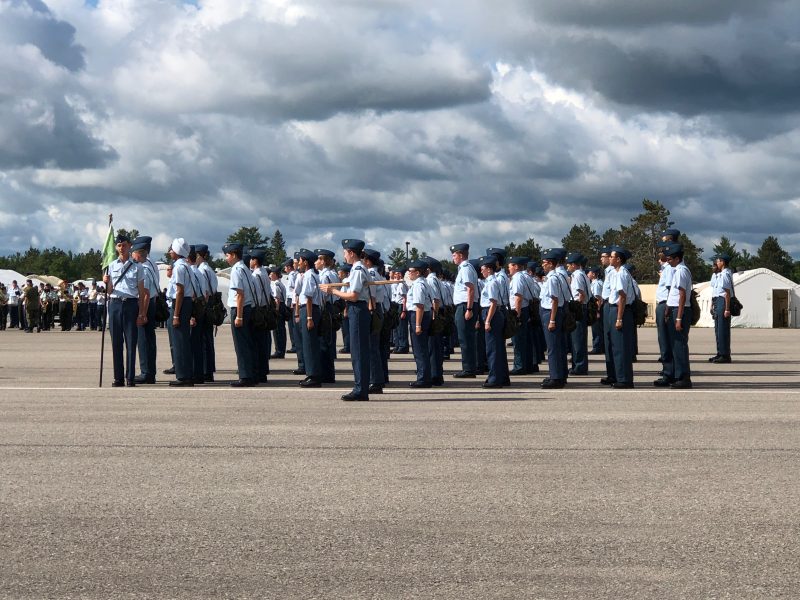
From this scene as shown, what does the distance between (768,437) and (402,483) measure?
4202 millimetres

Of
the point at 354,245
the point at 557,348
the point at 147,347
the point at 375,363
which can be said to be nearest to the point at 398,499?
the point at 354,245

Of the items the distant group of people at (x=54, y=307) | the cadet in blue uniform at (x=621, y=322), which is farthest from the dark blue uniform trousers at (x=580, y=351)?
the distant group of people at (x=54, y=307)

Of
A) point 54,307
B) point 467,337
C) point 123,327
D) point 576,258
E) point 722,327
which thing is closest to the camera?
point 123,327

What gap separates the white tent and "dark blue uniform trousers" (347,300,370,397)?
54485 mm

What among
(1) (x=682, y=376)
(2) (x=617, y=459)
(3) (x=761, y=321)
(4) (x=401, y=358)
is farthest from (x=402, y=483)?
(3) (x=761, y=321)

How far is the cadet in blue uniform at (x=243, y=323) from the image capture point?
16.6 m

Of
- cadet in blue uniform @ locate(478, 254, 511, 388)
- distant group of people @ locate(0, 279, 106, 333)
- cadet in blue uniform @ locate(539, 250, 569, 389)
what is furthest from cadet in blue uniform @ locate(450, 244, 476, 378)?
distant group of people @ locate(0, 279, 106, 333)

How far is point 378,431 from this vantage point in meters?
11.1

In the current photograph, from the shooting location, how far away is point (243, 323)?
1667 cm

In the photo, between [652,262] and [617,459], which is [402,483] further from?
[652,262]

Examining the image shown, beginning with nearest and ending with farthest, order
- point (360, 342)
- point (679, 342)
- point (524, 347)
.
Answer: point (360, 342) → point (679, 342) → point (524, 347)

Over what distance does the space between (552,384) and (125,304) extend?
20.0ft

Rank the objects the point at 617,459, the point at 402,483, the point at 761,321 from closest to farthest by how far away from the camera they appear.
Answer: the point at 402,483
the point at 617,459
the point at 761,321

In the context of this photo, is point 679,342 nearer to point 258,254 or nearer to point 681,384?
point 681,384
